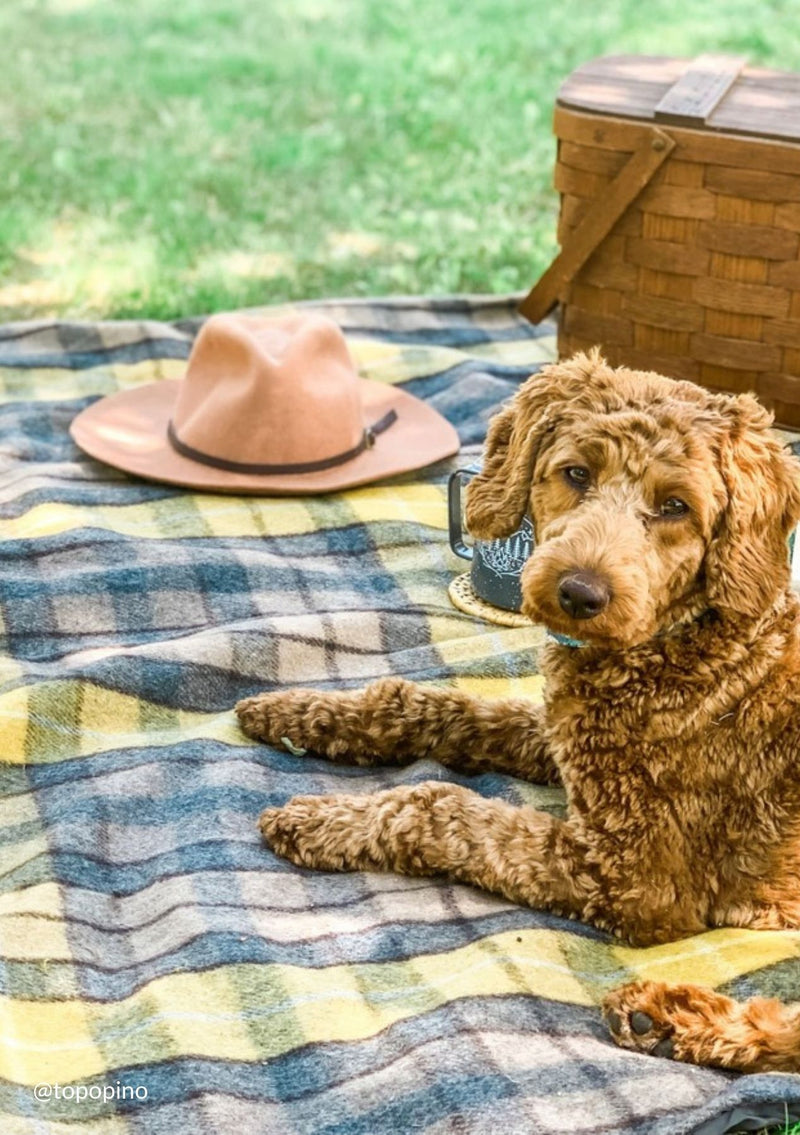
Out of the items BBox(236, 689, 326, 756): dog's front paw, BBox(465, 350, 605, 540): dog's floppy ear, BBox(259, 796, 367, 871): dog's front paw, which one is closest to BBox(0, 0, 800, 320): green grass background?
BBox(236, 689, 326, 756): dog's front paw

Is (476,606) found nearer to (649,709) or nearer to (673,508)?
(649,709)

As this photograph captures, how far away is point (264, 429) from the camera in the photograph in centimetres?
539

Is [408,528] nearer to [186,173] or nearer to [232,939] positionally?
[232,939]

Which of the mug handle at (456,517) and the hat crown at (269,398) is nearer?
the mug handle at (456,517)

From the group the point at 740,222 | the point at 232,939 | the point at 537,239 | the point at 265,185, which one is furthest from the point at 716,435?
the point at 265,185

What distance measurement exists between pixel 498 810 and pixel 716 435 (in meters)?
0.97

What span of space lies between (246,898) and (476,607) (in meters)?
1.54

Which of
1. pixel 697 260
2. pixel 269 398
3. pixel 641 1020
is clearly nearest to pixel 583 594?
pixel 641 1020

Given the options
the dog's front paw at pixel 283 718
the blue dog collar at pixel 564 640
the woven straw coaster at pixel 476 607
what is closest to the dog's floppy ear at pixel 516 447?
the blue dog collar at pixel 564 640

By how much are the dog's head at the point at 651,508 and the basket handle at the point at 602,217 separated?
2.56 meters

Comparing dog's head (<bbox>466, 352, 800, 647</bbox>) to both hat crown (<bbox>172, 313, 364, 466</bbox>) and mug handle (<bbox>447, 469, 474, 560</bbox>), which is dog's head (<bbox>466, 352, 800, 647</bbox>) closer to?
mug handle (<bbox>447, 469, 474, 560</bbox>)

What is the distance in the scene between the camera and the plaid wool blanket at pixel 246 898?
9.47ft

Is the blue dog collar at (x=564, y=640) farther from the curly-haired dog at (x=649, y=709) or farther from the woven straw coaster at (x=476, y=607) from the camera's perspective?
the woven straw coaster at (x=476, y=607)

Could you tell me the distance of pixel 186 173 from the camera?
30.1 feet
